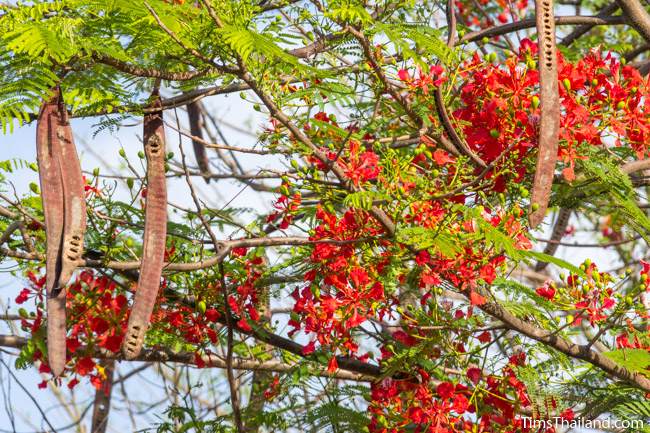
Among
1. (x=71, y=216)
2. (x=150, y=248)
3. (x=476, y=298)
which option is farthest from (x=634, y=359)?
(x=71, y=216)

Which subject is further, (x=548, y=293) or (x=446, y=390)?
(x=446, y=390)

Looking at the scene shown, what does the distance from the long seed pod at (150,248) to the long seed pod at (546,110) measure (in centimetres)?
102

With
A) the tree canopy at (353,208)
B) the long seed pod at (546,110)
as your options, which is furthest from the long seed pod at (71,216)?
the long seed pod at (546,110)

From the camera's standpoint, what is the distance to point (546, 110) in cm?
253

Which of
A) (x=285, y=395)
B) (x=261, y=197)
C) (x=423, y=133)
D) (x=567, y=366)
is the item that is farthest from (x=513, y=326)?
(x=261, y=197)

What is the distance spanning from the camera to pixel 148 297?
7.84ft

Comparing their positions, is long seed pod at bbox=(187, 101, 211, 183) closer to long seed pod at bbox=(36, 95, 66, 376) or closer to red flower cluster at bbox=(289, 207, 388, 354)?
red flower cluster at bbox=(289, 207, 388, 354)

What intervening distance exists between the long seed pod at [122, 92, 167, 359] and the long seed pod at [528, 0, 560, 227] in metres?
1.02

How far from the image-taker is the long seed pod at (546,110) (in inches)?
96.3

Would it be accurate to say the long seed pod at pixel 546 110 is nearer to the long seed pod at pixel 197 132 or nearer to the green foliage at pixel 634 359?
the green foliage at pixel 634 359

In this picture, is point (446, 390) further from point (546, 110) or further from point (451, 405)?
point (546, 110)

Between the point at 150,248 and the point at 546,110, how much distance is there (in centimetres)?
116

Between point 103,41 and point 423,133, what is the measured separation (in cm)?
120

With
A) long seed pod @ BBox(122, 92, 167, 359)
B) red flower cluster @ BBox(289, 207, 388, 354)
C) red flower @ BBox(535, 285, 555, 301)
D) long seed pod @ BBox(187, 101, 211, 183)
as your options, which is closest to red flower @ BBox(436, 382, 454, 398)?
red flower cluster @ BBox(289, 207, 388, 354)
